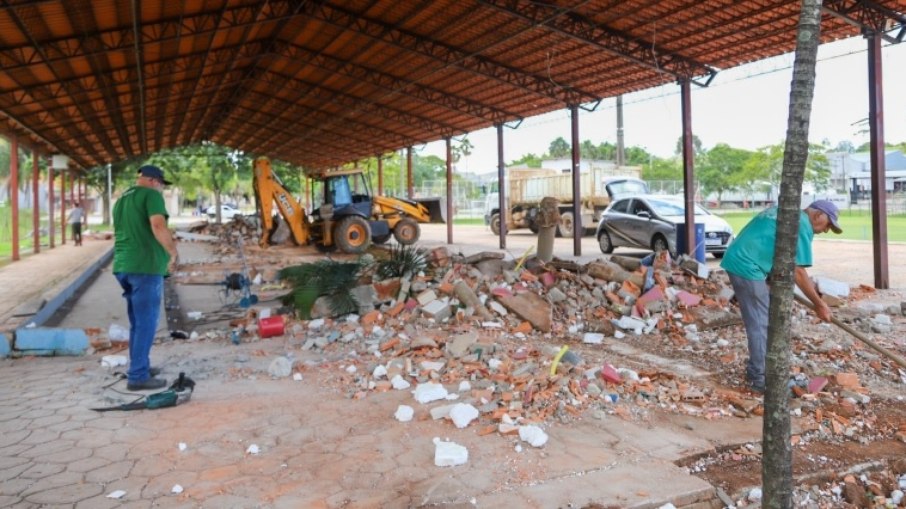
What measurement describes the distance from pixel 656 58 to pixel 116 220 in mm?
10991

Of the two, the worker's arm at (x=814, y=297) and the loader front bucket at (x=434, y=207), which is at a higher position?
the loader front bucket at (x=434, y=207)

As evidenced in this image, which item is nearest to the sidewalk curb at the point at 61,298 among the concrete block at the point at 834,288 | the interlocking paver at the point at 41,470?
the interlocking paver at the point at 41,470

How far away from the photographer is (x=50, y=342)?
21.3ft

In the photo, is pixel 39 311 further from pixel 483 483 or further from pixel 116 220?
pixel 483 483

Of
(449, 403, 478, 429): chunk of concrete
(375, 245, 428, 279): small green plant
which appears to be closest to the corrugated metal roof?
(375, 245, 428, 279): small green plant

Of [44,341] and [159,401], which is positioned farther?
[44,341]

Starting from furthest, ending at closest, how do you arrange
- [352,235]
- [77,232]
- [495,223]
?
[495,223]
[77,232]
[352,235]

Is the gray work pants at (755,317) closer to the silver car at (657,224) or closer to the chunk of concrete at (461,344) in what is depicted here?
the chunk of concrete at (461,344)

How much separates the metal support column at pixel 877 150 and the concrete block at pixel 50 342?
36.6 feet

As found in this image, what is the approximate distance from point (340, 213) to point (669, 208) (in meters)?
9.27

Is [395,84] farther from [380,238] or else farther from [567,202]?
[567,202]

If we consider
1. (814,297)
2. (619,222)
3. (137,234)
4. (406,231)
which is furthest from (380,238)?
(814,297)

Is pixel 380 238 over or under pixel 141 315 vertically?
over

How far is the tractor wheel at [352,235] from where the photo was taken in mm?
18344
